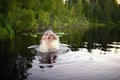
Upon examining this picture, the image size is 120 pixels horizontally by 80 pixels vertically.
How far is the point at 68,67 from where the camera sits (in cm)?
1884

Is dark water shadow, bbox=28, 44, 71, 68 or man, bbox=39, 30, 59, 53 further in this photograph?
man, bbox=39, 30, 59, 53

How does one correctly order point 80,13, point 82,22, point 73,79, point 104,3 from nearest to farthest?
point 73,79
point 82,22
point 80,13
point 104,3

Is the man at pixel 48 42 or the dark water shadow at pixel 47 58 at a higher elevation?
the man at pixel 48 42

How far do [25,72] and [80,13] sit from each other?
113797 millimetres

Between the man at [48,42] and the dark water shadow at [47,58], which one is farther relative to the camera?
the man at [48,42]

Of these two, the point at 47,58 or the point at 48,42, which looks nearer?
the point at 47,58

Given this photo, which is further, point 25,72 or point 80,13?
point 80,13

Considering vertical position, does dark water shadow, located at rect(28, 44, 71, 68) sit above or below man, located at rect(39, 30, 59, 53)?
below

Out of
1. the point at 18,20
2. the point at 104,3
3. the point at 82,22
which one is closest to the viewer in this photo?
the point at 18,20

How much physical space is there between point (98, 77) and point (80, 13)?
115m

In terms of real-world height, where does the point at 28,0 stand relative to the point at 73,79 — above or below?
above

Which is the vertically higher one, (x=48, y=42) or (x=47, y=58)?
(x=48, y=42)

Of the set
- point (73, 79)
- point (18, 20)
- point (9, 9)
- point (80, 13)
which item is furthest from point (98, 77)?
point (80, 13)

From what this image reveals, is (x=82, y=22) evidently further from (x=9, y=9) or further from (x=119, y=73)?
(x=119, y=73)
